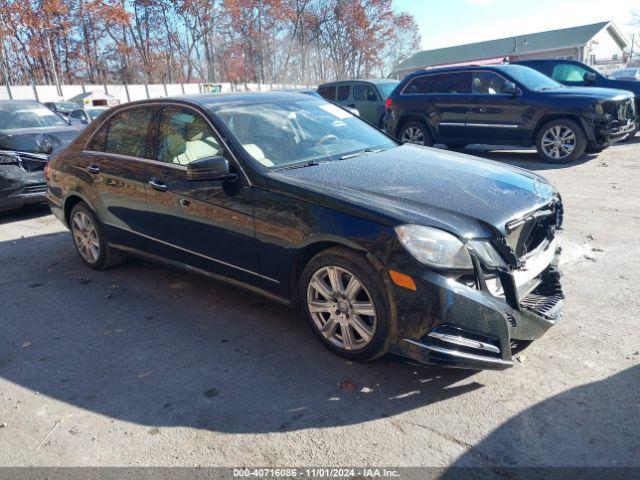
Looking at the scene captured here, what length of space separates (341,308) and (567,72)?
12.1m

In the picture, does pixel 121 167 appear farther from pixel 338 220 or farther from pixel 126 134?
pixel 338 220

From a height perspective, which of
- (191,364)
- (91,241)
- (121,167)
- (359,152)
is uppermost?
(359,152)

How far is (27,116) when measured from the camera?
9.10 m

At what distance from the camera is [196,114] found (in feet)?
13.8

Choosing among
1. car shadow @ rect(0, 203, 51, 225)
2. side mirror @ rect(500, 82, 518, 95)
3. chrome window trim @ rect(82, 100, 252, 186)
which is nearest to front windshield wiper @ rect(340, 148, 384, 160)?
chrome window trim @ rect(82, 100, 252, 186)

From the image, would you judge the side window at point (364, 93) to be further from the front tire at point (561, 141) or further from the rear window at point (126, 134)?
Result: the rear window at point (126, 134)

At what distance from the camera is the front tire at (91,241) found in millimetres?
5220

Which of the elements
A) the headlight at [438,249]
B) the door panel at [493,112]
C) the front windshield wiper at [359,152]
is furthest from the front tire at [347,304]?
the door panel at [493,112]

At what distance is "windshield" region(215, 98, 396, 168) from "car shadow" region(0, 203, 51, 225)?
217 inches

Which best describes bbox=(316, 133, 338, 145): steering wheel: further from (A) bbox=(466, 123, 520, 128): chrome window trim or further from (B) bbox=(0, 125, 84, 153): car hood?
(A) bbox=(466, 123, 520, 128): chrome window trim

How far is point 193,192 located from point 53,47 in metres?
45.7

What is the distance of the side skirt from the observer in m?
3.76

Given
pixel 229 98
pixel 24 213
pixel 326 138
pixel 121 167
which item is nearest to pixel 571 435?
pixel 326 138

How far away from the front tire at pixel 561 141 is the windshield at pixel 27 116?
28.5 ft
